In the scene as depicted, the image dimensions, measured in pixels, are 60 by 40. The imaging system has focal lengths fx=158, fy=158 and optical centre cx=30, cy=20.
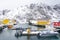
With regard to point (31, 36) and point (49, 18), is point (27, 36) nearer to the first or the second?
point (31, 36)

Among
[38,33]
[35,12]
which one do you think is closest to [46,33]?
[38,33]

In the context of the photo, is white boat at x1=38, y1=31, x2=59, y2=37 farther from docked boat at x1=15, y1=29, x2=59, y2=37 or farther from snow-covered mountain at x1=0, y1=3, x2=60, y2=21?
snow-covered mountain at x1=0, y1=3, x2=60, y2=21

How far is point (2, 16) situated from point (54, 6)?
2.73 ft

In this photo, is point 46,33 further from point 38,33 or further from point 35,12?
point 35,12

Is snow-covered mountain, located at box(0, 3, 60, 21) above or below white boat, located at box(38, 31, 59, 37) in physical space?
above

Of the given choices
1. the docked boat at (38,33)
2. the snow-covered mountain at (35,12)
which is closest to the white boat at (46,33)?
the docked boat at (38,33)

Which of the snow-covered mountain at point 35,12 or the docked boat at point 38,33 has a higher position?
the snow-covered mountain at point 35,12

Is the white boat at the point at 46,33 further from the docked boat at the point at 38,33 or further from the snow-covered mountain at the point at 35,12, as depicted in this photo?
the snow-covered mountain at the point at 35,12

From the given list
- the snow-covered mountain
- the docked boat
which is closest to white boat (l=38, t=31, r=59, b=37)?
the docked boat

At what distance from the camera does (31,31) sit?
8.04ft

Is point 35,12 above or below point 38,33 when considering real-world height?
above

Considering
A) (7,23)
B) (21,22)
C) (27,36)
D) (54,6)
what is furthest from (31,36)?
(54,6)

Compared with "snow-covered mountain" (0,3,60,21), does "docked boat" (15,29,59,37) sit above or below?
below

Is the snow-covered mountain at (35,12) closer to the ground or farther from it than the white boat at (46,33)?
farther from it
